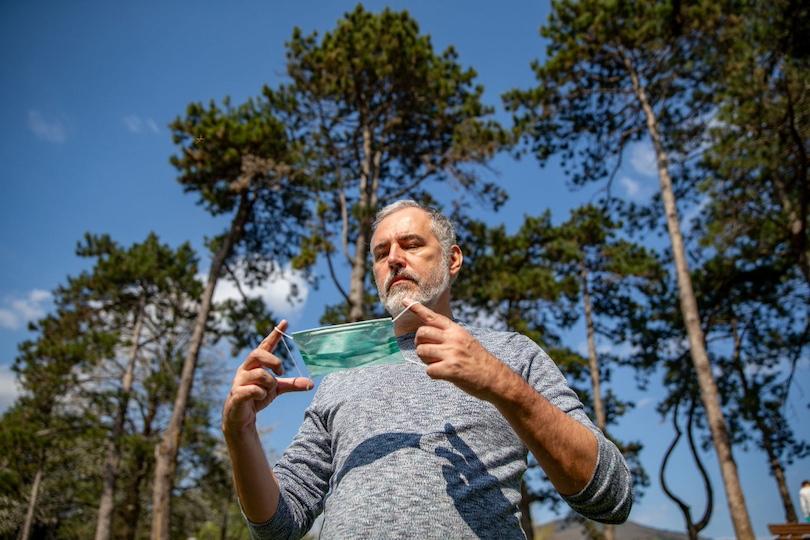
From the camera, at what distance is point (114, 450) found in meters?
19.2

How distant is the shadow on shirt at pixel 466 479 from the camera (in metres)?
1.45

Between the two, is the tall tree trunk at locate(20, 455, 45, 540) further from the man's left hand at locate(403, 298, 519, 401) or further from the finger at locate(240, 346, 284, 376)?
the man's left hand at locate(403, 298, 519, 401)

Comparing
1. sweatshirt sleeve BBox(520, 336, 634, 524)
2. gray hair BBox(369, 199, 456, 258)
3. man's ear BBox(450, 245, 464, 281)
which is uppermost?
gray hair BBox(369, 199, 456, 258)

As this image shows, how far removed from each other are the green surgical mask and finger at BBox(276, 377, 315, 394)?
0.25 feet

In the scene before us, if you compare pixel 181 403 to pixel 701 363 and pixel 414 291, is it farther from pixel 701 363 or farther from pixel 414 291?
pixel 414 291

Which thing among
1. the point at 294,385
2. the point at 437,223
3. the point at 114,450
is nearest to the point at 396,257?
the point at 437,223

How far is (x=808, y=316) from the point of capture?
1747 centimetres

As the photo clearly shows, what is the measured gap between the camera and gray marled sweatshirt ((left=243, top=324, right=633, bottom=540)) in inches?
55.9

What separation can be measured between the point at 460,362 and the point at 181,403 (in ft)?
44.8

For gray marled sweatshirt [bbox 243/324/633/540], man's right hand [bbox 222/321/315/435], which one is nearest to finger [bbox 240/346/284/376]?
man's right hand [bbox 222/321/315/435]

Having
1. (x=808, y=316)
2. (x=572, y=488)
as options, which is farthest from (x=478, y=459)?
(x=808, y=316)

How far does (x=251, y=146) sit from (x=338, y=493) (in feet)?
46.5

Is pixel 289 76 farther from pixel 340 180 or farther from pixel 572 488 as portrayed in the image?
pixel 572 488

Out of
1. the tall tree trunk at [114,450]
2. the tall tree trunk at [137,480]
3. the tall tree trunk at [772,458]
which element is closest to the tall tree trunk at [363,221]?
the tall tree trunk at [114,450]
